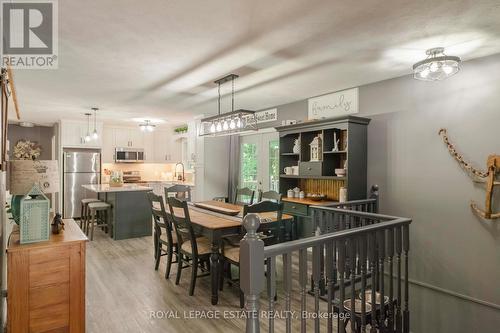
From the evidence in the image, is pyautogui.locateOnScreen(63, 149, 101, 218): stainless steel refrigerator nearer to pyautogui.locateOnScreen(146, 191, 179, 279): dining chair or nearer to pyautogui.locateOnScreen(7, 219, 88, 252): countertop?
pyautogui.locateOnScreen(146, 191, 179, 279): dining chair

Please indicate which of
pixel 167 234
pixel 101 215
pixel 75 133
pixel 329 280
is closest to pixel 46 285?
pixel 167 234

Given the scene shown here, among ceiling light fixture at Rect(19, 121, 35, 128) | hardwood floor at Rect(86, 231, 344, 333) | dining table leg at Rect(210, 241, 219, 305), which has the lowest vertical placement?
hardwood floor at Rect(86, 231, 344, 333)

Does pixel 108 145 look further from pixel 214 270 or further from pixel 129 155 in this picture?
pixel 214 270

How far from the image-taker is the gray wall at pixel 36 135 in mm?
7824

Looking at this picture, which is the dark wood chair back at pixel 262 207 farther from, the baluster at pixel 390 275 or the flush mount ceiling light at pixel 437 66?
the flush mount ceiling light at pixel 437 66

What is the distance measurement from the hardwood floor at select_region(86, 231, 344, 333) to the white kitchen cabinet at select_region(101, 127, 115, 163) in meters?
3.99

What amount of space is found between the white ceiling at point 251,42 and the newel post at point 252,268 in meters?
1.48

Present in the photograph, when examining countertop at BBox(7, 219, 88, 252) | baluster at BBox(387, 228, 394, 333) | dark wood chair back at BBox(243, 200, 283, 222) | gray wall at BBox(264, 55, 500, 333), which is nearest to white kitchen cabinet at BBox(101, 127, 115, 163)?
countertop at BBox(7, 219, 88, 252)

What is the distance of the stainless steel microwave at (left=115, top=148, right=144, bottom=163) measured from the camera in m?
7.93

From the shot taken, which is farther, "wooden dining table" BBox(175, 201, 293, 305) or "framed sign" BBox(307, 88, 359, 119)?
"framed sign" BBox(307, 88, 359, 119)

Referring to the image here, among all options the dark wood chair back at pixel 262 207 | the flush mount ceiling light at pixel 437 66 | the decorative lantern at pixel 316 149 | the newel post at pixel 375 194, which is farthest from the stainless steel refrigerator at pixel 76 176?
the flush mount ceiling light at pixel 437 66

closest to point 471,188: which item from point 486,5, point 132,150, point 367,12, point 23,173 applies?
point 486,5

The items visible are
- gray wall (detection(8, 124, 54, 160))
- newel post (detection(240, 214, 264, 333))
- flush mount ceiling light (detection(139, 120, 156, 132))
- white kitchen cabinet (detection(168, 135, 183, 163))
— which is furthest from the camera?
white kitchen cabinet (detection(168, 135, 183, 163))

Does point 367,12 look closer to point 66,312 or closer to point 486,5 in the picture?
point 486,5
